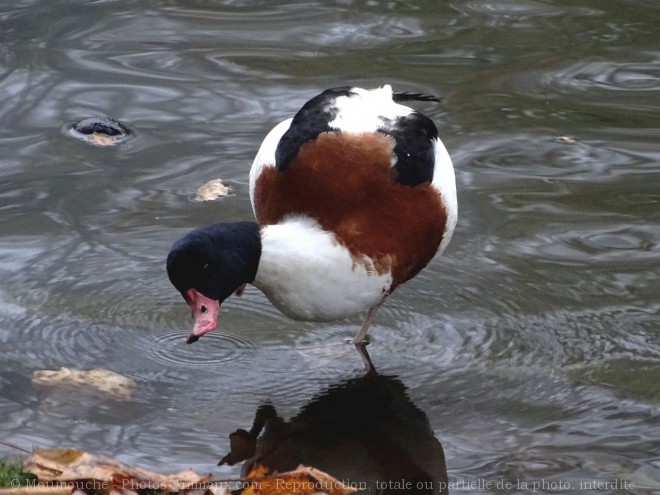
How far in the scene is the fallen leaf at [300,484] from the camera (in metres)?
3.70

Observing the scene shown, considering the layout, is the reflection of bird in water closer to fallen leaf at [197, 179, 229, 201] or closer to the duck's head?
the duck's head

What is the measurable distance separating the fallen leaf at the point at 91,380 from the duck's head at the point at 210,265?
380 mm

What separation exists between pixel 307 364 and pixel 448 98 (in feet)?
9.89

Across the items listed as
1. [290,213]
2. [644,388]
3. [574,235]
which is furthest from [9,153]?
[644,388]


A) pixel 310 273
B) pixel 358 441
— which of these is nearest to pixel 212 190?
pixel 310 273

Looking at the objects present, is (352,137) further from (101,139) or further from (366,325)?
(101,139)

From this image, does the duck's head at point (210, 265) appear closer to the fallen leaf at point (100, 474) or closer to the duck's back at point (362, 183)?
the duck's back at point (362, 183)

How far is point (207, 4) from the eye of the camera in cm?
868

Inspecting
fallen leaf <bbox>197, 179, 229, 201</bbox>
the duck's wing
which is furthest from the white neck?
fallen leaf <bbox>197, 179, 229, 201</bbox>

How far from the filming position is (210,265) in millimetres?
4277

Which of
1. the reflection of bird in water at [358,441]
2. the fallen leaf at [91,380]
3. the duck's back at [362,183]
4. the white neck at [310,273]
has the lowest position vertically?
the reflection of bird in water at [358,441]

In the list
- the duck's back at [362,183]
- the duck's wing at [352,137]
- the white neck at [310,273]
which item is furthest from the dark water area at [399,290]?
the duck's wing at [352,137]

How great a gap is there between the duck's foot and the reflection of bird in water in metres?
0.10

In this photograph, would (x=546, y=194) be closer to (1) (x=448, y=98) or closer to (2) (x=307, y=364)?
(1) (x=448, y=98)
